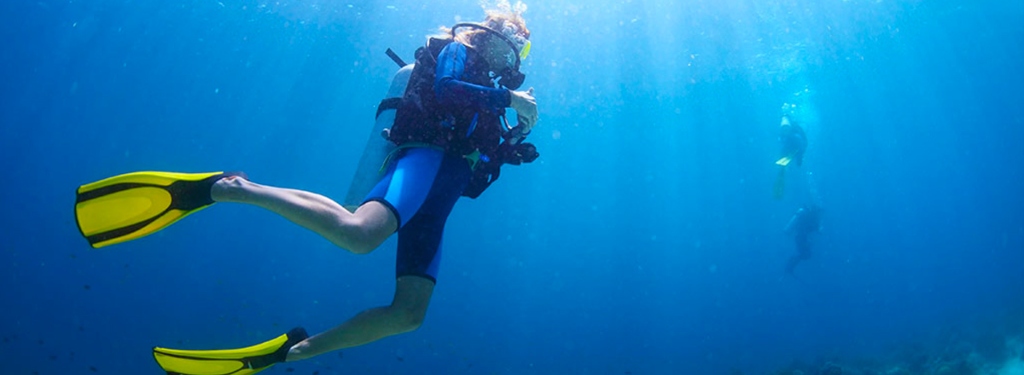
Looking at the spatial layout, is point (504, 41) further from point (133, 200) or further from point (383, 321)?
point (133, 200)

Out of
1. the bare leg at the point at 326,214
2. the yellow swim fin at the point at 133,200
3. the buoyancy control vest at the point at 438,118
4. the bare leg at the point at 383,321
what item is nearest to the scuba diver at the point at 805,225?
the buoyancy control vest at the point at 438,118

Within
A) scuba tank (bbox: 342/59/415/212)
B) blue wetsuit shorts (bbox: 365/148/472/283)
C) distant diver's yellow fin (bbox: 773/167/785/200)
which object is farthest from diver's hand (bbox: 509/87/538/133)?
distant diver's yellow fin (bbox: 773/167/785/200)

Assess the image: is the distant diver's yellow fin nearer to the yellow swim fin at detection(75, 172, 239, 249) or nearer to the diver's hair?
the diver's hair

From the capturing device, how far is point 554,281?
262 feet

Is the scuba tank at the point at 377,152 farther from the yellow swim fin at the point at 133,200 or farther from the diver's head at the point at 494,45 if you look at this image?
the yellow swim fin at the point at 133,200

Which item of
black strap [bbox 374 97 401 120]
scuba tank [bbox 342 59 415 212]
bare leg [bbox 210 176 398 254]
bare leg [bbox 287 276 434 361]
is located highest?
black strap [bbox 374 97 401 120]

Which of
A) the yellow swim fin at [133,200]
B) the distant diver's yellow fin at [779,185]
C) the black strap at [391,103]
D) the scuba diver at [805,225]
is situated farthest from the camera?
the scuba diver at [805,225]

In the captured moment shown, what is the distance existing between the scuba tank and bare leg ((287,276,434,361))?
701 millimetres

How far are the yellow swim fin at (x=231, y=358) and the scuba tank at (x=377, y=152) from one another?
0.97m

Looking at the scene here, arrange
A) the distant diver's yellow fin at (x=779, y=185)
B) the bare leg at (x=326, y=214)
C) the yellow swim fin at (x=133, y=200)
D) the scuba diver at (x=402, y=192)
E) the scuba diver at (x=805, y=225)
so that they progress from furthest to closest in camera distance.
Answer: the scuba diver at (x=805, y=225) < the distant diver's yellow fin at (x=779, y=185) < the yellow swim fin at (x=133, y=200) < the scuba diver at (x=402, y=192) < the bare leg at (x=326, y=214)

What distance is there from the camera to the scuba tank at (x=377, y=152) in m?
3.46

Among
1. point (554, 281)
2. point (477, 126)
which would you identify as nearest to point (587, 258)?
point (554, 281)

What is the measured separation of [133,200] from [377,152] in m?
1.45

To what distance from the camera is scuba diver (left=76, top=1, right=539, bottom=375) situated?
284 cm
